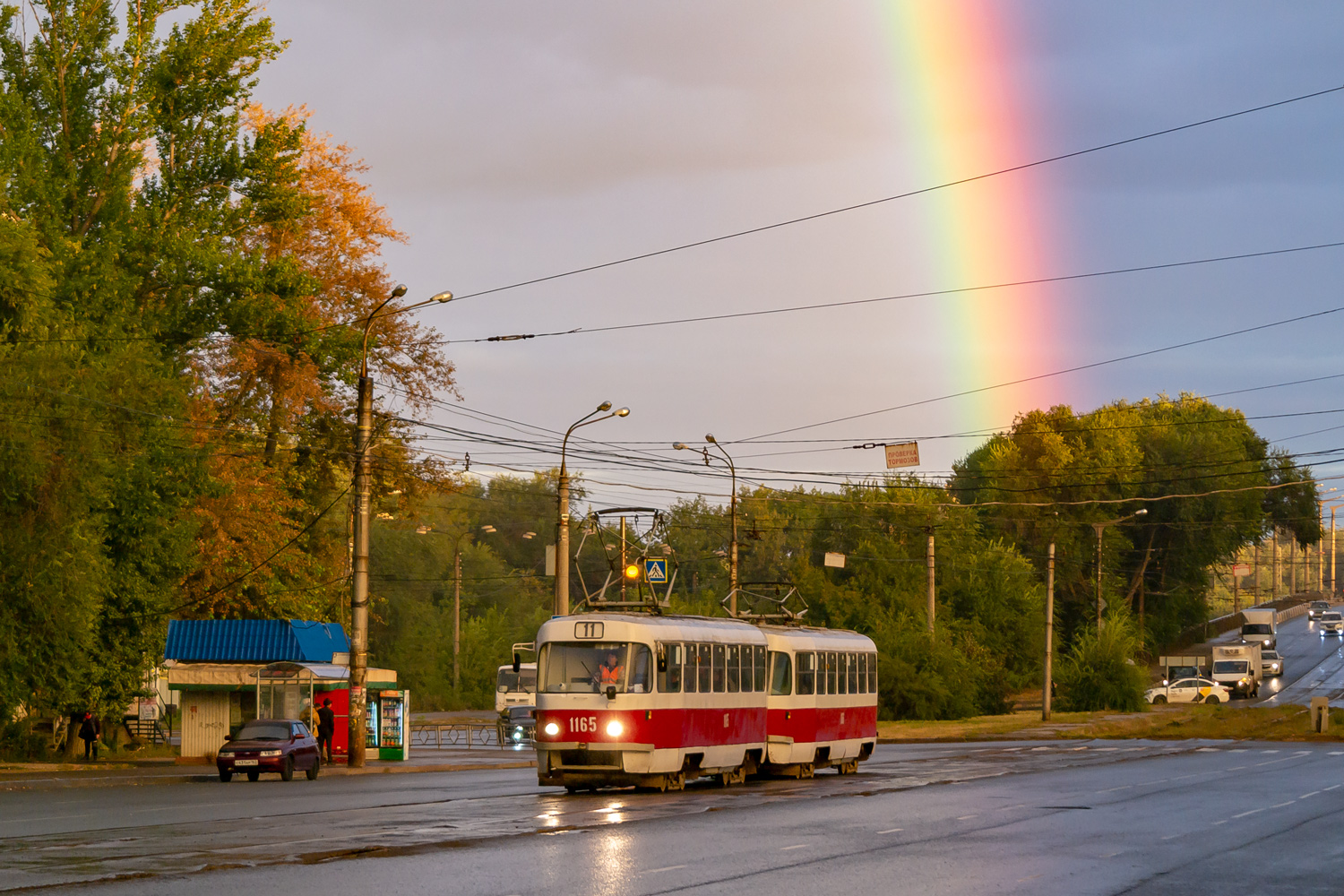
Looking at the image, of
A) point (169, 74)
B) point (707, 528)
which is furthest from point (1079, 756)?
point (707, 528)

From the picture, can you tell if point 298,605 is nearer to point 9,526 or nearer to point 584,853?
point 9,526

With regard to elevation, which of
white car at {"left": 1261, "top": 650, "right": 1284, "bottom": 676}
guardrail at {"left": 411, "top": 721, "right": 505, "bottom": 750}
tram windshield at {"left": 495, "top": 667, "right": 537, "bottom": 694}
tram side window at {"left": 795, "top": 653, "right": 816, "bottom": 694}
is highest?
tram side window at {"left": 795, "top": 653, "right": 816, "bottom": 694}

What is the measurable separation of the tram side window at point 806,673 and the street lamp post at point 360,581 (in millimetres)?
9384

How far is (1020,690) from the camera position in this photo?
86625mm

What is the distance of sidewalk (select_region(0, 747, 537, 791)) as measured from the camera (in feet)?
104

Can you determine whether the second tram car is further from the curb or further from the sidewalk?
the sidewalk

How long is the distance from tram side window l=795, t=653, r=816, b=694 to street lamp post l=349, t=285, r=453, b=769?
9384 mm

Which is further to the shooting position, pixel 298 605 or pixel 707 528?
pixel 707 528

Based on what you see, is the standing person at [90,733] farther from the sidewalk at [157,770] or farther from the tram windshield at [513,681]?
the tram windshield at [513,681]

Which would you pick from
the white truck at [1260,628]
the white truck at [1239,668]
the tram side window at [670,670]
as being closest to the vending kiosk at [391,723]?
the tram side window at [670,670]

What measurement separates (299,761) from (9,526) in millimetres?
9079

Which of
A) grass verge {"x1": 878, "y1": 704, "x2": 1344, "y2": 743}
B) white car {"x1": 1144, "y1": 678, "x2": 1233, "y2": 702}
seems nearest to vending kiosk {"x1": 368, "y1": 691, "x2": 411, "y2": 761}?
grass verge {"x1": 878, "y1": 704, "x2": 1344, "y2": 743}

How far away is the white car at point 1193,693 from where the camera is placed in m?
76.9

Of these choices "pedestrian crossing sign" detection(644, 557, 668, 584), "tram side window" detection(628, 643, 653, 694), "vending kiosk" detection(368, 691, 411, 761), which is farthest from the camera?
"pedestrian crossing sign" detection(644, 557, 668, 584)
